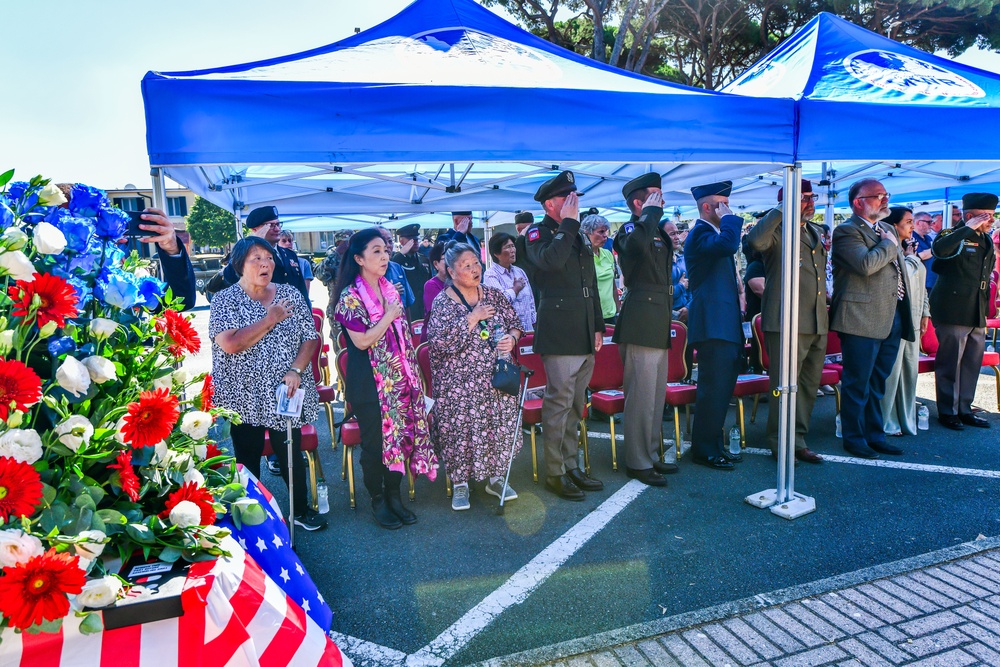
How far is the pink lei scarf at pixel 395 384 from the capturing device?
3.87 metres

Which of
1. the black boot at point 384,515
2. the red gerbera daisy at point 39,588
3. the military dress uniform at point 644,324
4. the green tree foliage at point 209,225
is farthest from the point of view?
the green tree foliage at point 209,225

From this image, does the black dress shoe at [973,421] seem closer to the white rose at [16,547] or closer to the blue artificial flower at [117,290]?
the blue artificial flower at [117,290]

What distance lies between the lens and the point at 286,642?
172 cm

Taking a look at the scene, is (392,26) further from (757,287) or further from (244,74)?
(757,287)

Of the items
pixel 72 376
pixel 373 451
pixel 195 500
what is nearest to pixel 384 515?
pixel 373 451

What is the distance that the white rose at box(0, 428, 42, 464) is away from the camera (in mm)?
1421

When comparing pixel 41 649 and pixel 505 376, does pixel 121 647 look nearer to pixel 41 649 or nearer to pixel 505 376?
pixel 41 649

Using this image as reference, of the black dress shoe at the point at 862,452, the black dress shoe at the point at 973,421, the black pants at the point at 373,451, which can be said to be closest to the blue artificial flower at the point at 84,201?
the black pants at the point at 373,451

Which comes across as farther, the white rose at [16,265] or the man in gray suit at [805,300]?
the man in gray suit at [805,300]

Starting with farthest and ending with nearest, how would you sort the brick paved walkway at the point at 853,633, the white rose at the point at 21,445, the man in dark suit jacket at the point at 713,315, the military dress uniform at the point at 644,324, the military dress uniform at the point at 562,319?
the man in dark suit jacket at the point at 713,315, the military dress uniform at the point at 644,324, the military dress uniform at the point at 562,319, the brick paved walkway at the point at 853,633, the white rose at the point at 21,445

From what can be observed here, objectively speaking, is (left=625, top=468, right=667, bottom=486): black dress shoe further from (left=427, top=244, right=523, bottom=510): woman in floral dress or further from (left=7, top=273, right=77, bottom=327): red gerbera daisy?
(left=7, top=273, right=77, bottom=327): red gerbera daisy

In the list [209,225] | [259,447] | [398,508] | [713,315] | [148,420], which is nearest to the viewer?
[148,420]

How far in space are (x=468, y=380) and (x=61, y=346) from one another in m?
2.72

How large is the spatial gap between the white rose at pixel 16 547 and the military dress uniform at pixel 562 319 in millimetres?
3222
